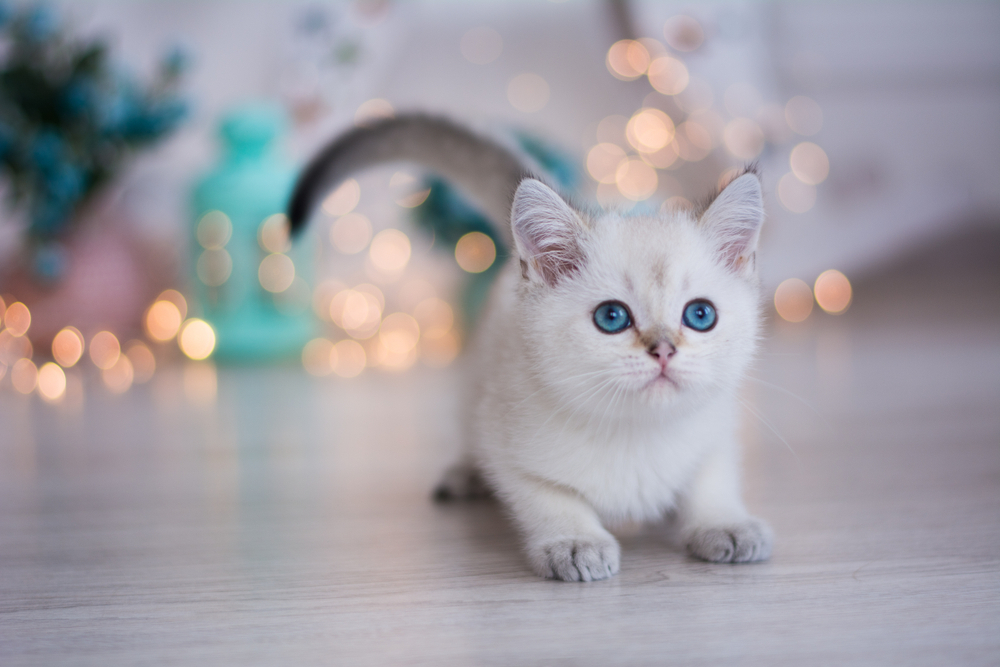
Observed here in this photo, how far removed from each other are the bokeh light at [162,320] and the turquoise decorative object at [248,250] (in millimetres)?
273

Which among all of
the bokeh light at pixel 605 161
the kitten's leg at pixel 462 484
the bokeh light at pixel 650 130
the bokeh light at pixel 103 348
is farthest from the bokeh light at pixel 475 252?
the kitten's leg at pixel 462 484

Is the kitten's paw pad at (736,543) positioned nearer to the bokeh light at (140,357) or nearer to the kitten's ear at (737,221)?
the kitten's ear at (737,221)

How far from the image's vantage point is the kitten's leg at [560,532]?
0.81 metres

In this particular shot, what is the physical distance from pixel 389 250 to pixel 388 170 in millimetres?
975

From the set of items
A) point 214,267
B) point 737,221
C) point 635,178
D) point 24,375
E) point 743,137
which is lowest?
point 24,375

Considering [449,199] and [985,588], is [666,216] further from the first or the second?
[449,199]

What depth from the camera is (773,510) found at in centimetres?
106

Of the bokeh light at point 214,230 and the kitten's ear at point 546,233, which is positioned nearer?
the kitten's ear at point 546,233

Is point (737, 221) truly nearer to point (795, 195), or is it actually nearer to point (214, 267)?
point (214, 267)

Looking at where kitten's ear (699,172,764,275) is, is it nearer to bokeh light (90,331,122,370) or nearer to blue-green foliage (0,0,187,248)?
blue-green foliage (0,0,187,248)

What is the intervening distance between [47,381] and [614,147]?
2.57 metres

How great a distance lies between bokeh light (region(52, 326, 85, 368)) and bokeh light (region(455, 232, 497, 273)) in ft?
4.86

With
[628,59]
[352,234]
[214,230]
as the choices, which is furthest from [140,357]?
[628,59]

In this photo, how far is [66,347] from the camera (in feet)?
9.54
